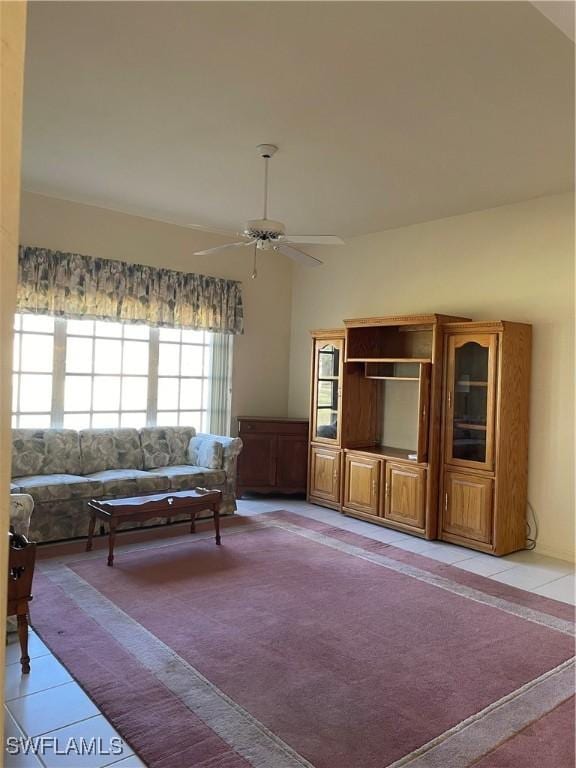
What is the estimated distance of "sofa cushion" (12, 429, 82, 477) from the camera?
4988 mm

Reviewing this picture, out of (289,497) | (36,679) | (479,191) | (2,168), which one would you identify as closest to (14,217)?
(2,168)

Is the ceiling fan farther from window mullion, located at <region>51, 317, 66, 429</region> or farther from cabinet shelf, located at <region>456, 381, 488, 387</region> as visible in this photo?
window mullion, located at <region>51, 317, 66, 429</region>

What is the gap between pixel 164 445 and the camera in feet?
19.4

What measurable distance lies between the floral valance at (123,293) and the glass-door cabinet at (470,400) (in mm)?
2694

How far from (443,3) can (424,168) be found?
1.97 m

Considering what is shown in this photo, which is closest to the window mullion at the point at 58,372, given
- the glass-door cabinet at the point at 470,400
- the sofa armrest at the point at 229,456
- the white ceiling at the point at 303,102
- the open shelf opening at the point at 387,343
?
the white ceiling at the point at 303,102

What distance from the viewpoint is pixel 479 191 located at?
4.87 metres

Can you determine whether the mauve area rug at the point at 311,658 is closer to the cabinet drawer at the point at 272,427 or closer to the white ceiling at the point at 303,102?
the cabinet drawer at the point at 272,427

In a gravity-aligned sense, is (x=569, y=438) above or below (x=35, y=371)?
below

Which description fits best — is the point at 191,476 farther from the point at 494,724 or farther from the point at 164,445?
the point at 494,724

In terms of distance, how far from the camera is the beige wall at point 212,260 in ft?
18.1

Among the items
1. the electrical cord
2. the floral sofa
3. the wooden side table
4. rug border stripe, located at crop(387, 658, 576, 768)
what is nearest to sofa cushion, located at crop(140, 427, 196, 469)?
the floral sofa

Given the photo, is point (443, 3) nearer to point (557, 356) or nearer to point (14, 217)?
point (14, 217)

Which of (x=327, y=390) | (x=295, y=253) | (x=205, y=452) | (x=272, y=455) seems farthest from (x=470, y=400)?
(x=205, y=452)
